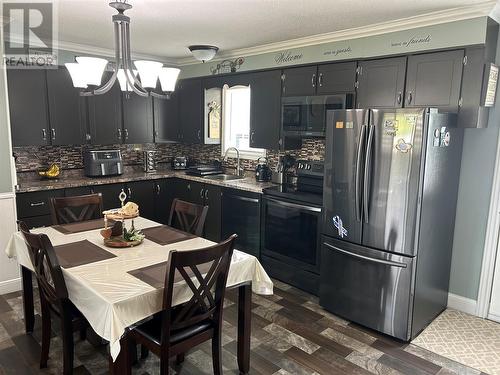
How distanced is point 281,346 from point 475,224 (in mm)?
1945

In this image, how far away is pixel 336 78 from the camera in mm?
3619

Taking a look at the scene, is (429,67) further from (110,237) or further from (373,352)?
(110,237)

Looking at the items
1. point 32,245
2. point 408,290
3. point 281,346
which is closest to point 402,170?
point 408,290

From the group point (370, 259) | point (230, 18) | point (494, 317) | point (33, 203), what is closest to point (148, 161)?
point (33, 203)

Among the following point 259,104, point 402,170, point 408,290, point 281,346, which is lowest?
point 281,346

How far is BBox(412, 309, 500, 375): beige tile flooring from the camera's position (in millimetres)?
2696

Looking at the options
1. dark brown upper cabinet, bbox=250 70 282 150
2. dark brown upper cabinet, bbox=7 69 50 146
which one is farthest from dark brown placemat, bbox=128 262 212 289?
dark brown upper cabinet, bbox=7 69 50 146

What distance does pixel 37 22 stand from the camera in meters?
3.51

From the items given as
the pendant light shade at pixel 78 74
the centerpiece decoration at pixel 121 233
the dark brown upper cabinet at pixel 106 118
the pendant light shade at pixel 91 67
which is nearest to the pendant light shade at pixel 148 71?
the pendant light shade at pixel 91 67

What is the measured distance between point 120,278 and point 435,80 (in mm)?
2729

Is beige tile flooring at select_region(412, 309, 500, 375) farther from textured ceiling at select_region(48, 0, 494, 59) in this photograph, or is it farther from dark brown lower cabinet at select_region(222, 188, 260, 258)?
textured ceiling at select_region(48, 0, 494, 59)

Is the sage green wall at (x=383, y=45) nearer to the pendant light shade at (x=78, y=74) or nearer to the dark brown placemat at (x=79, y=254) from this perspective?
the pendant light shade at (x=78, y=74)

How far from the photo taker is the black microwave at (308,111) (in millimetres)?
3572

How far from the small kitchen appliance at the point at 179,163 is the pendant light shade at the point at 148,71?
10.1 ft
